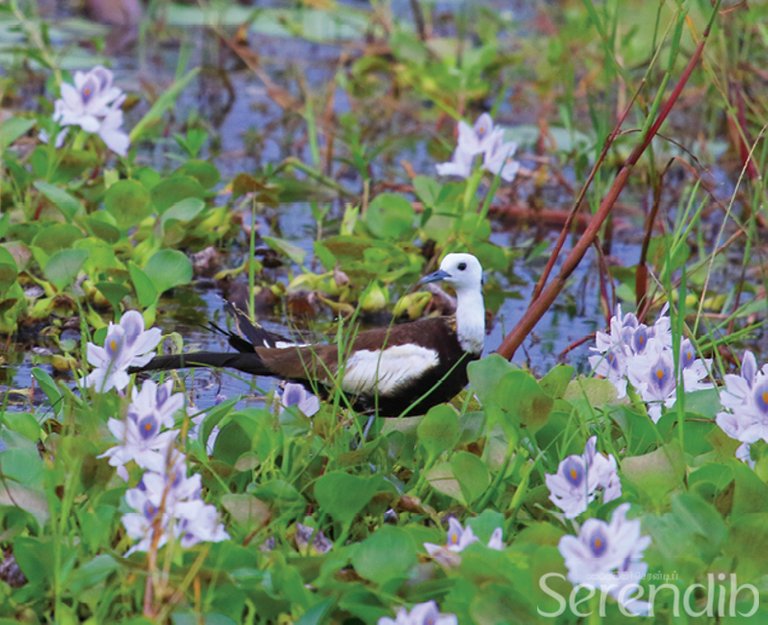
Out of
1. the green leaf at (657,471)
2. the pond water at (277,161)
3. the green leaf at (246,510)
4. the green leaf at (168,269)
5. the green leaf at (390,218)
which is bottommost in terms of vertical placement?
the pond water at (277,161)

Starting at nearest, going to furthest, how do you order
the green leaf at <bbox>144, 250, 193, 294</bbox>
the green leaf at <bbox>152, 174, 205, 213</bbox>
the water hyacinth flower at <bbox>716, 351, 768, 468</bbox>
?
the water hyacinth flower at <bbox>716, 351, 768, 468</bbox>
the green leaf at <bbox>144, 250, 193, 294</bbox>
the green leaf at <bbox>152, 174, 205, 213</bbox>

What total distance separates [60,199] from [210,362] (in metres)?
1.04

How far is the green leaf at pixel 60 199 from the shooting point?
348 centimetres

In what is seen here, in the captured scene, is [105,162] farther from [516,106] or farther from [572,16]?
[572,16]

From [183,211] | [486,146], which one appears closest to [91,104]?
[183,211]

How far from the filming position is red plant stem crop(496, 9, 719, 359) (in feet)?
8.47

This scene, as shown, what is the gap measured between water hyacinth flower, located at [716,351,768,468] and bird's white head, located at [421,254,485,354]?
1.79 feet

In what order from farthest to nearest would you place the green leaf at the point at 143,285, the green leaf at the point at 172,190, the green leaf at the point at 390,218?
the green leaf at the point at 390,218, the green leaf at the point at 172,190, the green leaf at the point at 143,285

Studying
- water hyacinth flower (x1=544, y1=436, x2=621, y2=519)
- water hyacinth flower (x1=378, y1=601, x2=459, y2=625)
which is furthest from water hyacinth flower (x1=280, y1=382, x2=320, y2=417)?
water hyacinth flower (x1=378, y1=601, x2=459, y2=625)

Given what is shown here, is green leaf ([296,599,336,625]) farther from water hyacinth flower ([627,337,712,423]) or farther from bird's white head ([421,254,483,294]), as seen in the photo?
bird's white head ([421,254,483,294])

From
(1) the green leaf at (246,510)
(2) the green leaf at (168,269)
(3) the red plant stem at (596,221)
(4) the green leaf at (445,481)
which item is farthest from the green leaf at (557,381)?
(2) the green leaf at (168,269)

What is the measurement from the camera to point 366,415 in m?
2.79

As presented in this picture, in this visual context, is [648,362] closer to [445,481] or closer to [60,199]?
[445,481]

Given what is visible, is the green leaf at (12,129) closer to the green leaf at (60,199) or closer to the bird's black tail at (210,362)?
the green leaf at (60,199)
